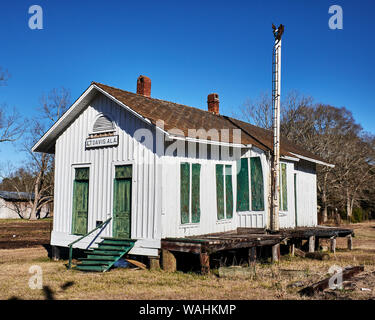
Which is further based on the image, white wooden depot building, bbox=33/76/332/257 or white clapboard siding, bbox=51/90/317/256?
white wooden depot building, bbox=33/76/332/257

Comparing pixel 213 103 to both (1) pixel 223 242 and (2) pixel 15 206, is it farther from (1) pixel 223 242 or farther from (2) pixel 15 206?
(2) pixel 15 206

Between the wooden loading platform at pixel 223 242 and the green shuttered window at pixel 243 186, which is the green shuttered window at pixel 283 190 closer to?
the wooden loading platform at pixel 223 242

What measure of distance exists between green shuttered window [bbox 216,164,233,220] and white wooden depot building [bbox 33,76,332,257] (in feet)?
0.12

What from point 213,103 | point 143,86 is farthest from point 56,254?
point 213,103

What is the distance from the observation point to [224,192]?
13.9m

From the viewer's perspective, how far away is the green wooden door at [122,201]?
12.2 m

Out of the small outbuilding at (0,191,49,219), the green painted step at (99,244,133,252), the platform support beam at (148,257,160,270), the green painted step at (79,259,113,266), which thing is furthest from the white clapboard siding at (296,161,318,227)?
the small outbuilding at (0,191,49,219)

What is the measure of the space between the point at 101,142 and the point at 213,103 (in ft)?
26.9

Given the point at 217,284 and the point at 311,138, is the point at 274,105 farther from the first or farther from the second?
the point at 311,138

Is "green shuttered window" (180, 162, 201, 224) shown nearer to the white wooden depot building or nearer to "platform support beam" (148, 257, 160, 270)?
the white wooden depot building

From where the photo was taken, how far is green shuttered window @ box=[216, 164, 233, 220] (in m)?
13.7

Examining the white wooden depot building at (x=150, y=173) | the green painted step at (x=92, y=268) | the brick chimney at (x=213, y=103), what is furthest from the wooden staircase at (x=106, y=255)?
the brick chimney at (x=213, y=103)

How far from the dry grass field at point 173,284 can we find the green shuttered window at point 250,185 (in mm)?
2387
